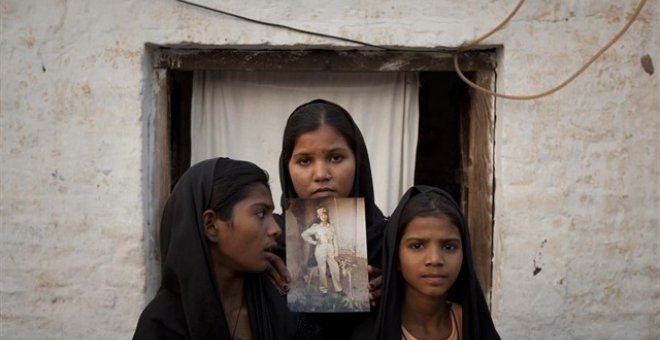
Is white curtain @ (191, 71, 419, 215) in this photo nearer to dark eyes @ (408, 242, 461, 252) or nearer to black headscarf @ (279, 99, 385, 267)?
black headscarf @ (279, 99, 385, 267)

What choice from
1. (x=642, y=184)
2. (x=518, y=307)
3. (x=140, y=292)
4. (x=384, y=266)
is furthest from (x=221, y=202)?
(x=642, y=184)

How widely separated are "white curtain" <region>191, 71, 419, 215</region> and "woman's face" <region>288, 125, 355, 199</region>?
1447 mm

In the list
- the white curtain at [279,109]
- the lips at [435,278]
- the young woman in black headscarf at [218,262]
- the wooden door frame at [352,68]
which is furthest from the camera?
the white curtain at [279,109]

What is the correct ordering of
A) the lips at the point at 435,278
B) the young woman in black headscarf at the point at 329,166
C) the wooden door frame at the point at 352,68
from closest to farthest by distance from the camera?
the lips at the point at 435,278 → the young woman in black headscarf at the point at 329,166 → the wooden door frame at the point at 352,68

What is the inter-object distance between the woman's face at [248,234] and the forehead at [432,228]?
517 millimetres

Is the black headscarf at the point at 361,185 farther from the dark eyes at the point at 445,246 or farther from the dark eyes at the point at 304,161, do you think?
the dark eyes at the point at 445,246

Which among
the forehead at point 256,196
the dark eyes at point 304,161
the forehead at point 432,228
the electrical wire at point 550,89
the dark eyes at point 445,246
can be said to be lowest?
the dark eyes at point 445,246

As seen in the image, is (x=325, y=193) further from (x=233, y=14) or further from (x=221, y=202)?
(x=233, y=14)

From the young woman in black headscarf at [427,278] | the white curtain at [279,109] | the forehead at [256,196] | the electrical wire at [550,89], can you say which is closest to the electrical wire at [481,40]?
the electrical wire at [550,89]

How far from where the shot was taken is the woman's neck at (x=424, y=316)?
3307mm

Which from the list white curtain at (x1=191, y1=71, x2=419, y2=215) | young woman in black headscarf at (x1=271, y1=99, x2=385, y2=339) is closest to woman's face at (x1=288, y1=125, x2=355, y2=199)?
young woman in black headscarf at (x1=271, y1=99, x2=385, y2=339)

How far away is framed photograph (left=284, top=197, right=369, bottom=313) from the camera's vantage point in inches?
129

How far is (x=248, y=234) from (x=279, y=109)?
2.17m

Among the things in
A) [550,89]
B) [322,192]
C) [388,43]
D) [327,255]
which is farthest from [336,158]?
[550,89]
